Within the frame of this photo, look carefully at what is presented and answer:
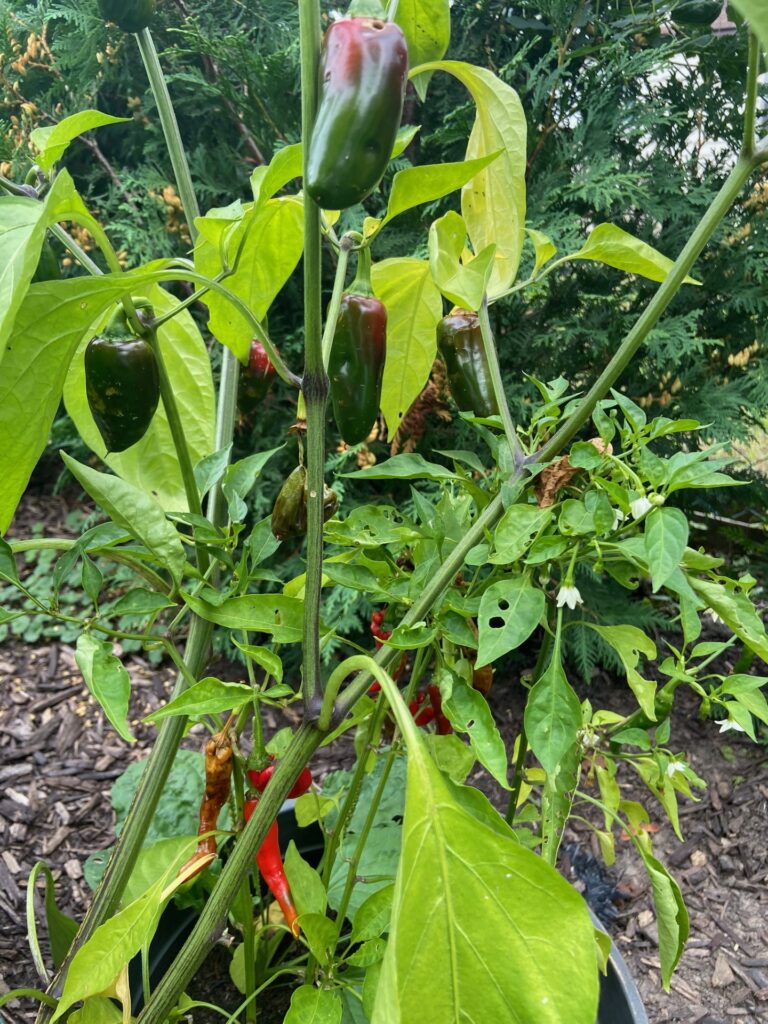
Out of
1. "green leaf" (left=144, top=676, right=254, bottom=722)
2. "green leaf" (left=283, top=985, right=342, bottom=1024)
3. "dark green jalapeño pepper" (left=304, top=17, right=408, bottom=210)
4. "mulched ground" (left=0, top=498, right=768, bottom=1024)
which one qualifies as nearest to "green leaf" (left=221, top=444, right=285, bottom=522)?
"green leaf" (left=144, top=676, right=254, bottom=722)

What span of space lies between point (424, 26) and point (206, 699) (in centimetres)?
44

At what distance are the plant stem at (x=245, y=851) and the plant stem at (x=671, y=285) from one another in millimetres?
250

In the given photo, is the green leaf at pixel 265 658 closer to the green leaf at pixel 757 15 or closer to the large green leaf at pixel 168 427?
the large green leaf at pixel 168 427

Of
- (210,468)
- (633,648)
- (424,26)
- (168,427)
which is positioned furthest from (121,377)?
(633,648)

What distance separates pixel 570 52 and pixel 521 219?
1.10 m

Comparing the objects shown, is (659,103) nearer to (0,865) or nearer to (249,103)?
(249,103)

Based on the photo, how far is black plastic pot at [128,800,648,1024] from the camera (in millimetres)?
708

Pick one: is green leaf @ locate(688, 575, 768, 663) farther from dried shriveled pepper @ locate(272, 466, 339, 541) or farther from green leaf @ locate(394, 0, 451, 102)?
green leaf @ locate(394, 0, 451, 102)

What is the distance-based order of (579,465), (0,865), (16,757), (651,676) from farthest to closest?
(651,676)
(16,757)
(0,865)
(579,465)

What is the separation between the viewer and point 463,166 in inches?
16.5

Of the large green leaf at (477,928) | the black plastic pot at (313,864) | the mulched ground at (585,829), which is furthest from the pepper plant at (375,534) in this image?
the mulched ground at (585,829)

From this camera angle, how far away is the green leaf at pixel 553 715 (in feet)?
1.58

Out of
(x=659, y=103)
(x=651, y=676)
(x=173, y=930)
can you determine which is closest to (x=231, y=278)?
(x=173, y=930)

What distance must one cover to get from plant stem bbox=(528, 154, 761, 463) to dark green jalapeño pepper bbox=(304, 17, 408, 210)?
7.5 inches
